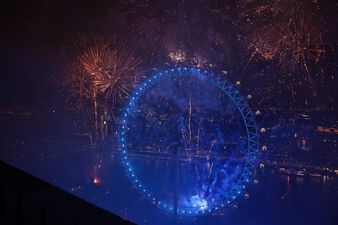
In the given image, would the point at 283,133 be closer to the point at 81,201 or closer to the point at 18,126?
the point at 18,126

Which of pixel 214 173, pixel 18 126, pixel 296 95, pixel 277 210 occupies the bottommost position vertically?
pixel 277 210

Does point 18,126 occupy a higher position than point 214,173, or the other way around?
point 18,126

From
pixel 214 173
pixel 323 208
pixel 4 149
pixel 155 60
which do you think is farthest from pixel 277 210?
pixel 4 149

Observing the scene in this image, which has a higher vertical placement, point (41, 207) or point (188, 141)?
point (188, 141)

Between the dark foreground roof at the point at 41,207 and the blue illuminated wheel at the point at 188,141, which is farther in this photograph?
the blue illuminated wheel at the point at 188,141

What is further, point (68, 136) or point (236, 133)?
point (68, 136)

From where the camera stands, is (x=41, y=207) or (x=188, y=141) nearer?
(x=41, y=207)

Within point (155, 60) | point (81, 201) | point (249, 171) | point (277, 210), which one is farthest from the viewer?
point (155, 60)

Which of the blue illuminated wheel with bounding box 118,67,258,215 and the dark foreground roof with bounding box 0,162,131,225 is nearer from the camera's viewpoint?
the dark foreground roof with bounding box 0,162,131,225
